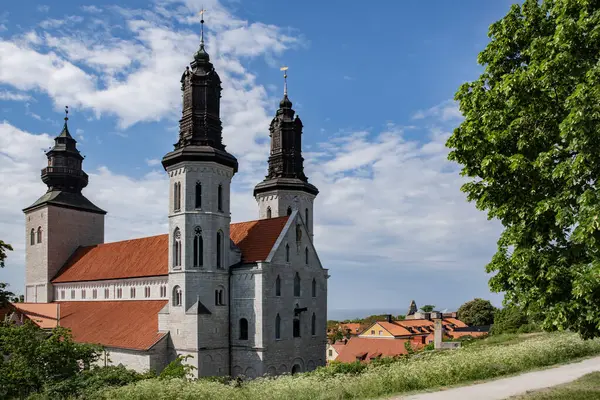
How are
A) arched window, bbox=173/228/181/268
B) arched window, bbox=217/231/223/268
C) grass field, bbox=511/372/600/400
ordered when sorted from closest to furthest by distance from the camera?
1. grass field, bbox=511/372/600/400
2. arched window, bbox=173/228/181/268
3. arched window, bbox=217/231/223/268

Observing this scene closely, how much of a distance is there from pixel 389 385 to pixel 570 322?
243 inches

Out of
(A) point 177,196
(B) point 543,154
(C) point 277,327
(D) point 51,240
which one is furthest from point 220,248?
(B) point 543,154

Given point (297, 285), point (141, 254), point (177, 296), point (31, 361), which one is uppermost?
point (141, 254)

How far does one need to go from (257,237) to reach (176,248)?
5417mm

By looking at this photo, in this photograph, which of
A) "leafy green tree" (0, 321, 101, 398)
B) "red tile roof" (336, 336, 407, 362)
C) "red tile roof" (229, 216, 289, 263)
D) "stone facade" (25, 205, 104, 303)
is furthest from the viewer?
"red tile roof" (336, 336, 407, 362)

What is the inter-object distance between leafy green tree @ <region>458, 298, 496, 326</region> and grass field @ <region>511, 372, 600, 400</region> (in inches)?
2703

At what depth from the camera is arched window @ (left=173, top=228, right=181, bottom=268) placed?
31.6m

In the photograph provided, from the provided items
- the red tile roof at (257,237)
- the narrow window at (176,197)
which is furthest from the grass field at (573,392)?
the narrow window at (176,197)

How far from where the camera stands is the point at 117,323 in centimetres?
3509

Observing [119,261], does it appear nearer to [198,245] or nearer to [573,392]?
[198,245]

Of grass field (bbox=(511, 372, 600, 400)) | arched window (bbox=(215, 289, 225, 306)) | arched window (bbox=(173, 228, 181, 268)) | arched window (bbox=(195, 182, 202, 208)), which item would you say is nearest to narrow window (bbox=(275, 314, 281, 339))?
arched window (bbox=(215, 289, 225, 306))

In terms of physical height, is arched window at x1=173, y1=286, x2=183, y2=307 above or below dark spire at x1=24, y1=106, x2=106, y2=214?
below

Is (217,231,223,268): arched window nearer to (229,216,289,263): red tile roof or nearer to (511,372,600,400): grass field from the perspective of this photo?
(229,216,289,263): red tile roof

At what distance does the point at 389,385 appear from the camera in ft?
49.4
